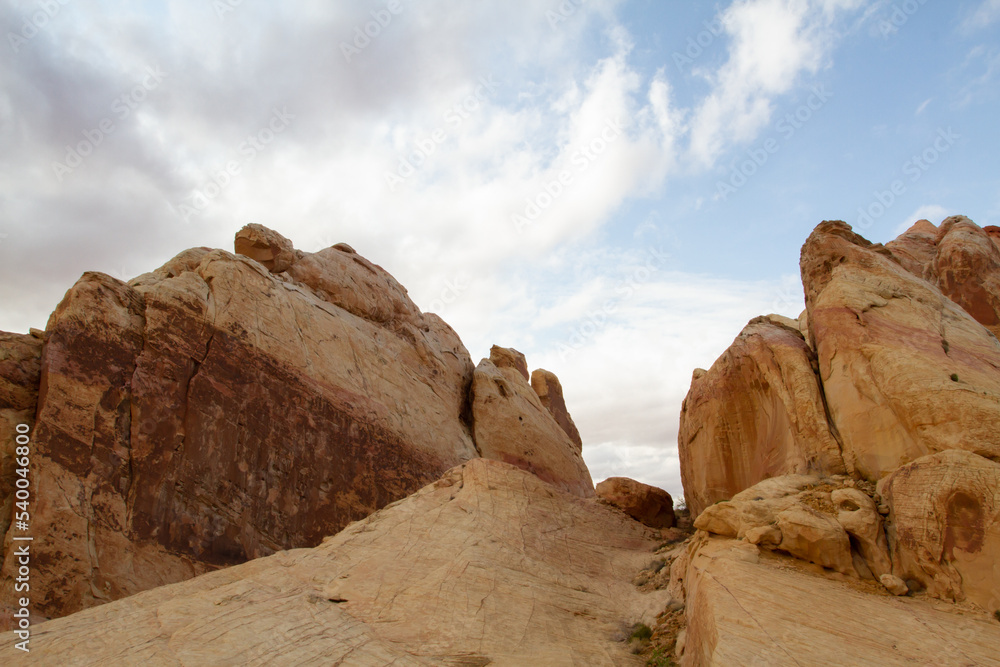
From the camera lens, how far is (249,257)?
2469 cm

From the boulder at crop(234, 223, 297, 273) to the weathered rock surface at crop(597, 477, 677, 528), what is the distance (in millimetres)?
16182

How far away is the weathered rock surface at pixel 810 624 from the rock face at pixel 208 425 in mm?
13940

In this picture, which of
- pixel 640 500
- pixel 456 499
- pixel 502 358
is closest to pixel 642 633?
pixel 456 499

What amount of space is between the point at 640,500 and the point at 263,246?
18.1m

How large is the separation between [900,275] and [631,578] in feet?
34.5

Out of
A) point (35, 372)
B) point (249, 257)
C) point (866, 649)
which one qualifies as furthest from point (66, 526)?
point (866, 649)

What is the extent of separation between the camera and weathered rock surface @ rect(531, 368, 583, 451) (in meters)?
44.1

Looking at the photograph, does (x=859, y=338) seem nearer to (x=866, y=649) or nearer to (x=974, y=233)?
(x=866, y=649)

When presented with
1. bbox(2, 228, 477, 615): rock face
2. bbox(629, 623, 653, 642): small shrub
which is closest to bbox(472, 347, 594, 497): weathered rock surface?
bbox(2, 228, 477, 615): rock face

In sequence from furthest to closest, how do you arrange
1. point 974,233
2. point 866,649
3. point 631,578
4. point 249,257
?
point 974,233
point 249,257
point 631,578
point 866,649

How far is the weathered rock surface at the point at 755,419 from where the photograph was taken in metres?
13.9

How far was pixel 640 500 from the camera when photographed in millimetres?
20094

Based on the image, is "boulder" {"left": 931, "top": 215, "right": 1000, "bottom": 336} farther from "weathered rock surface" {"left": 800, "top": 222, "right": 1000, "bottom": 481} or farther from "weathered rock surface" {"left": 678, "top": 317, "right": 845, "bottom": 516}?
"weathered rock surface" {"left": 678, "top": 317, "right": 845, "bottom": 516}

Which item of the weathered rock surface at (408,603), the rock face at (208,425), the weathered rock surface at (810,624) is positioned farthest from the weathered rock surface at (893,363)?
the rock face at (208,425)
